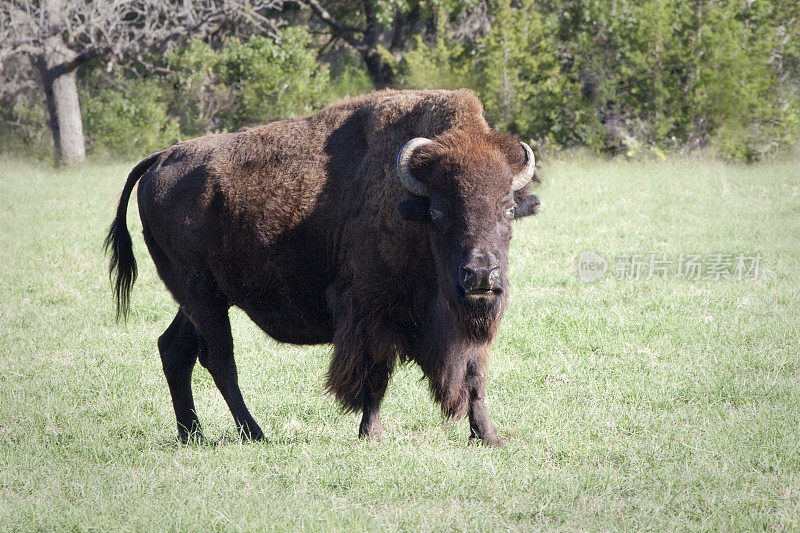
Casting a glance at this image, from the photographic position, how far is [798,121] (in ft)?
68.9

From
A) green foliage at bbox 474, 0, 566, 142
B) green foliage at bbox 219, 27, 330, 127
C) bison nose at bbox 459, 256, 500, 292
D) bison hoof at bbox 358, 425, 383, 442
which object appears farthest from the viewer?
green foliage at bbox 219, 27, 330, 127

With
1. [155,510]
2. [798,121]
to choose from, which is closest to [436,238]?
[155,510]

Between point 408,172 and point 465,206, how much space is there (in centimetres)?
43

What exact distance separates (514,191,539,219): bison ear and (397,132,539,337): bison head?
116 mm

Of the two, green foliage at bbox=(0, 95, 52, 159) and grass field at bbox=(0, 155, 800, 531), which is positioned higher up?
grass field at bbox=(0, 155, 800, 531)

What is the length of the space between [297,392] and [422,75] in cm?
1862

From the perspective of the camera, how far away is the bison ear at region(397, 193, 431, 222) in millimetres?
4926

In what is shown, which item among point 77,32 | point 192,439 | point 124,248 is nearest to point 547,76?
point 77,32

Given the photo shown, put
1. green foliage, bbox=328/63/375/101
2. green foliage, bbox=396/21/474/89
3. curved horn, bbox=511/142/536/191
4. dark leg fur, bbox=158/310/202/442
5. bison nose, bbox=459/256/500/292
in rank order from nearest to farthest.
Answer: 1. bison nose, bbox=459/256/500/292
2. curved horn, bbox=511/142/536/191
3. dark leg fur, bbox=158/310/202/442
4. green foliage, bbox=396/21/474/89
5. green foliage, bbox=328/63/375/101

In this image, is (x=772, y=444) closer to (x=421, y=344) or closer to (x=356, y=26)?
(x=421, y=344)

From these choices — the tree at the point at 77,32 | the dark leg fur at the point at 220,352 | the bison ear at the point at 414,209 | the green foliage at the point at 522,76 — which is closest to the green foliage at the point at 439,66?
the green foliage at the point at 522,76
